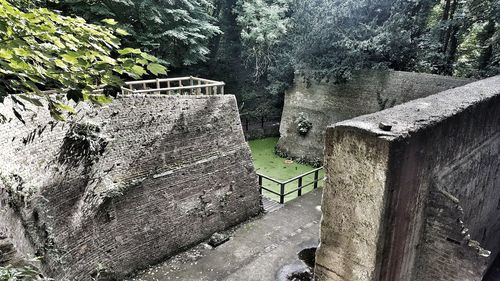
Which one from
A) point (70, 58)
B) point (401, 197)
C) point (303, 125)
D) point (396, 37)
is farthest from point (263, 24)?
point (70, 58)

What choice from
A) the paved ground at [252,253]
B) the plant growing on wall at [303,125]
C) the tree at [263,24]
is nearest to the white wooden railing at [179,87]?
the paved ground at [252,253]

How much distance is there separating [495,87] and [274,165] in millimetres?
9531

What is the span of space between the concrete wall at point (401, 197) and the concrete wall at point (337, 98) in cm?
775

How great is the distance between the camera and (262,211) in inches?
439

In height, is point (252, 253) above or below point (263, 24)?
below

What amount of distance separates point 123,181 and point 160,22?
6.90 m

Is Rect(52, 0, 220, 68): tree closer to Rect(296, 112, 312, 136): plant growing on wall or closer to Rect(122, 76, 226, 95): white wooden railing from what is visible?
Rect(122, 76, 226, 95): white wooden railing

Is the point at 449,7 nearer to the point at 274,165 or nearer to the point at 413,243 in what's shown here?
the point at 274,165

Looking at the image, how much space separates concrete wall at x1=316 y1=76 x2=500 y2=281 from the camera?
3670 mm

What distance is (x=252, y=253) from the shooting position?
891 centimetres

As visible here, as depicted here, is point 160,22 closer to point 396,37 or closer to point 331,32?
point 331,32

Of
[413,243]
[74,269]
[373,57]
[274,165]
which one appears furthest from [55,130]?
[373,57]

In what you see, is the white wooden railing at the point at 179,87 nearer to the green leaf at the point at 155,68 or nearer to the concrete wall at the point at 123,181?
the concrete wall at the point at 123,181

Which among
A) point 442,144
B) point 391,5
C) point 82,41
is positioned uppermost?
point 391,5
